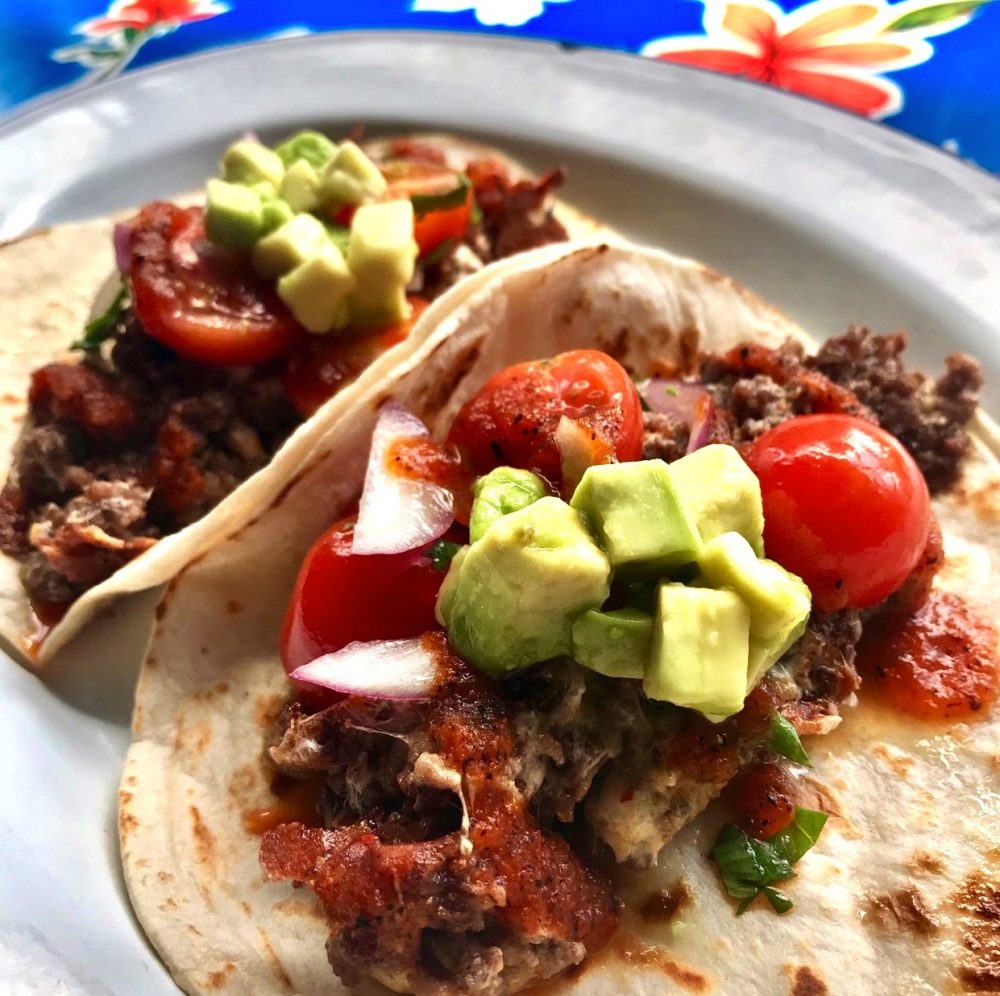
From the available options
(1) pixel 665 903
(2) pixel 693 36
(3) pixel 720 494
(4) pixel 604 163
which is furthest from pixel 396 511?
(2) pixel 693 36

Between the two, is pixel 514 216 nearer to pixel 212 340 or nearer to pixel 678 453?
pixel 212 340

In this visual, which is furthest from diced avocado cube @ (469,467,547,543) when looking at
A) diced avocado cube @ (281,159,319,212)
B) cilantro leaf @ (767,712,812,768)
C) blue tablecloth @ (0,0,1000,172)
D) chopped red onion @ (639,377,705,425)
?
blue tablecloth @ (0,0,1000,172)

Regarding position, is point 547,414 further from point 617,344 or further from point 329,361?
point 329,361

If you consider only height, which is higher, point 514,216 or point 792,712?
point 514,216

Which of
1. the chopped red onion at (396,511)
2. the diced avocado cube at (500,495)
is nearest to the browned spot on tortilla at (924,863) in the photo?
the diced avocado cube at (500,495)

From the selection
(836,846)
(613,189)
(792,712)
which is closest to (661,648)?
(792,712)

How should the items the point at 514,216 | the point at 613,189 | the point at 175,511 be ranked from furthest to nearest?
the point at 613,189 → the point at 514,216 → the point at 175,511
